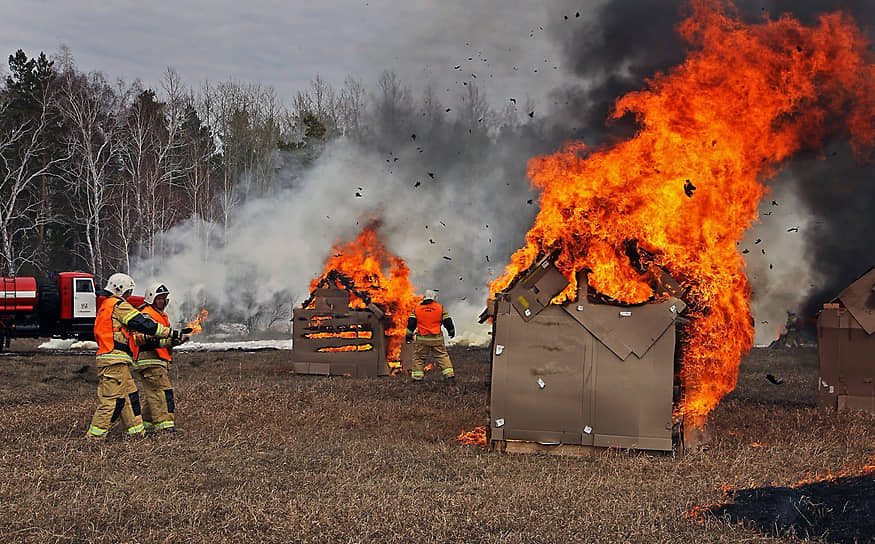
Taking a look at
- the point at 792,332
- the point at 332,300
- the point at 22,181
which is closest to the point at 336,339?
the point at 332,300

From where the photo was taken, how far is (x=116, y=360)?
29.9ft

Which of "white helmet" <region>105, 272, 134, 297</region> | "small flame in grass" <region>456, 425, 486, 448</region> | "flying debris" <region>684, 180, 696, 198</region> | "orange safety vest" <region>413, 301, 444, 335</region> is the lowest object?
"small flame in grass" <region>456, 425, 486, 448</region>

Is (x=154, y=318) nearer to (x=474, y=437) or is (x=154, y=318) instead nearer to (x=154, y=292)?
(x=154, y=292)

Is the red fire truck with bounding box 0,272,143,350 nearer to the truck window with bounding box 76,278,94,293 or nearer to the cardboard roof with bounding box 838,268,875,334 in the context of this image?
the truck window with bounding box 76,278,94,293

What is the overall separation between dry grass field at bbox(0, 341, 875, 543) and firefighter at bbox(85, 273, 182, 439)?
1.26 feet

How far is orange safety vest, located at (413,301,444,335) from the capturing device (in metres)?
15.1

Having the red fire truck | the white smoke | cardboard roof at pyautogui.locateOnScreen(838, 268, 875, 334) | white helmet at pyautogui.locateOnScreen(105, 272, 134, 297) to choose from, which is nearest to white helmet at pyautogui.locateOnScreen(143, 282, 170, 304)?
white helmet at pyautogui.locateOnScreen(105, 272, 134, 297)

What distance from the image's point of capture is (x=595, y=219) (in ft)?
28.6

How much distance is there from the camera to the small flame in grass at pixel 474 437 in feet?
29.6

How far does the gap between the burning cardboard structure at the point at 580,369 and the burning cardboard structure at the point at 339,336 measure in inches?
292

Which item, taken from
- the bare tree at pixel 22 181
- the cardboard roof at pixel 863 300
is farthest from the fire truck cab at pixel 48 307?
the cardboard roof at pixel 863 300

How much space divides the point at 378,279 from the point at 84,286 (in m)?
8.78

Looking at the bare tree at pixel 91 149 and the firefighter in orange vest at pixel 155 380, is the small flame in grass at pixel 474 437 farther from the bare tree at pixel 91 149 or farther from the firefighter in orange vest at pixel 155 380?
the bare tree at pixel 91 149

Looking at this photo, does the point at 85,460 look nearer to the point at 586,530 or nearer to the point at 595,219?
the point at 586,530
